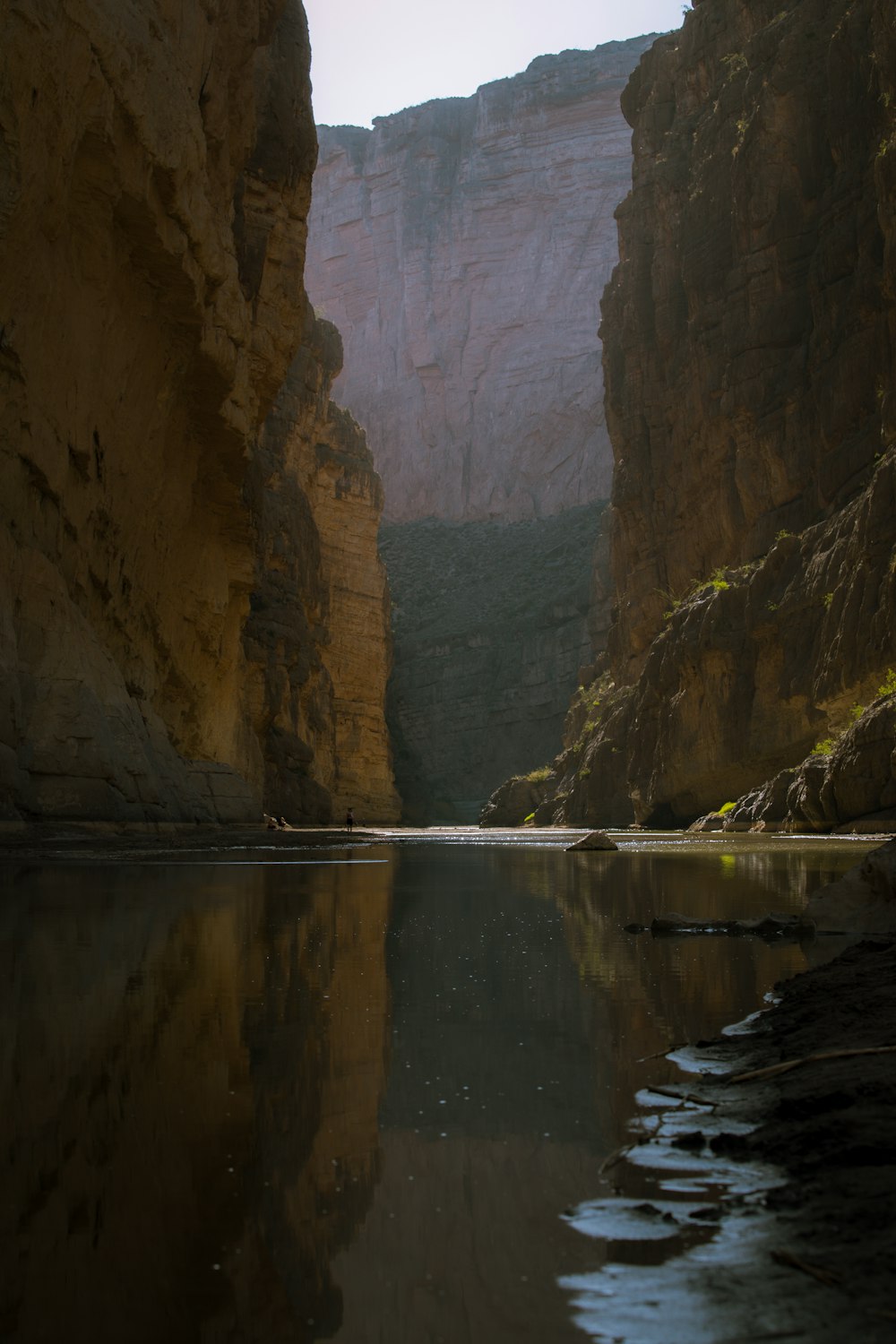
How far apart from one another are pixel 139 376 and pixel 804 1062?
1852cm

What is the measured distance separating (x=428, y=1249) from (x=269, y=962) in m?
3.32

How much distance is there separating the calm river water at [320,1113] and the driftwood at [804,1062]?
11.7 inches

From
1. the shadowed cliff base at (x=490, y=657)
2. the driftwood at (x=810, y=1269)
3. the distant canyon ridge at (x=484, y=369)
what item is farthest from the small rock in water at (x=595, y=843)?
the distant canyon ridge at (x=484, y=369)

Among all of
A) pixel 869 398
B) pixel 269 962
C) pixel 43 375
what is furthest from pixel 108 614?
pixel 869 398

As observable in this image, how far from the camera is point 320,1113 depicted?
2.71 metres

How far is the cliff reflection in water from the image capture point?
1.71 m

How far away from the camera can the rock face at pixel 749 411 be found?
29.2 m

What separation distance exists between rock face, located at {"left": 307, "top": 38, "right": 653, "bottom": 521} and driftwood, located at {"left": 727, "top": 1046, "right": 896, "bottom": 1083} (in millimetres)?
104124

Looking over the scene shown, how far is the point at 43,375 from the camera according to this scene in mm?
15758

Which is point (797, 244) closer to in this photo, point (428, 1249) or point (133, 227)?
point (133, 227)

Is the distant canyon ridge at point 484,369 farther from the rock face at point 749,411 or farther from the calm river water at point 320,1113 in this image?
the calm river water at point 320,1113

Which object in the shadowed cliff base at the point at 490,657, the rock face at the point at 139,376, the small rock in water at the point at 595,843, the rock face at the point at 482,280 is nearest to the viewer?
the rock face at the point at 139,376

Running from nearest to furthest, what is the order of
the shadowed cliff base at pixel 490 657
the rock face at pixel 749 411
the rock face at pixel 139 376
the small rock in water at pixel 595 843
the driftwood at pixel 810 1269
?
the driftwood at pixel 810 1269 → the rock face at pixel 139 376 → the small rock in water at pixel 595 843 → the rock face at pixel 749 411 → the shadowed cliff base at pixel 490 657

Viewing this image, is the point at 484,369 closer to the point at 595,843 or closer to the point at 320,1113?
the point at 595,843
